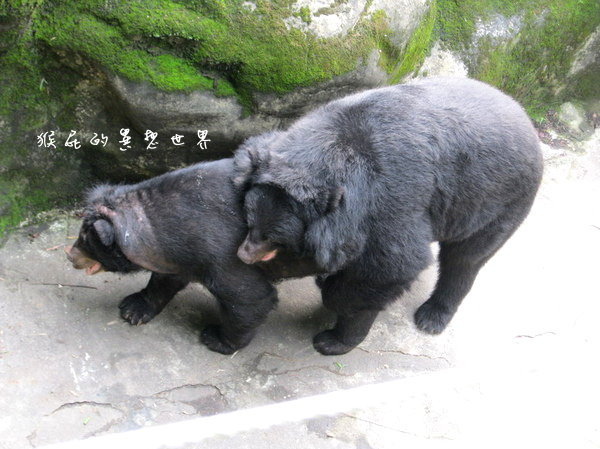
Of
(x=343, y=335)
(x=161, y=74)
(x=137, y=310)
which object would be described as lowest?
(x=137, y=310)

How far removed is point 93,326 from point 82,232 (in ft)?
2.23

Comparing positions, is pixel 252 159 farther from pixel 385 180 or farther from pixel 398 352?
pixel 398 352

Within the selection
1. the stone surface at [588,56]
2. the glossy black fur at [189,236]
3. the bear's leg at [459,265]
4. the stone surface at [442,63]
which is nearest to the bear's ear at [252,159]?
the glossy black fur at [189,236]

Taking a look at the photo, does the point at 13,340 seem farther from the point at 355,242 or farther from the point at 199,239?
the point at 355,242

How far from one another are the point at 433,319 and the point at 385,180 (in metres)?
1.71

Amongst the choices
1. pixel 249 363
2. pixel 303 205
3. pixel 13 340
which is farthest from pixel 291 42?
pixel 13 340

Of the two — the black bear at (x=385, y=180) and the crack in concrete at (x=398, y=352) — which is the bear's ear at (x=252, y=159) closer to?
the black bear at (x=385, y=180)

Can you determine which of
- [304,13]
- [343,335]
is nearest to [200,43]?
[304,13]

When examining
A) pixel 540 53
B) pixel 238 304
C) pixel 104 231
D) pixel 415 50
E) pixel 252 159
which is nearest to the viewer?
pixel 252 159

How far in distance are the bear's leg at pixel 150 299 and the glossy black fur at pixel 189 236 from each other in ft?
0.88

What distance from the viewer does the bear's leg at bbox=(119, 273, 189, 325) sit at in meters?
4.49

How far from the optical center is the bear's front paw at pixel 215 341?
14.6 feet

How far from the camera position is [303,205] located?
12.0 ft

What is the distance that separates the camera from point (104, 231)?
13.1 feet
